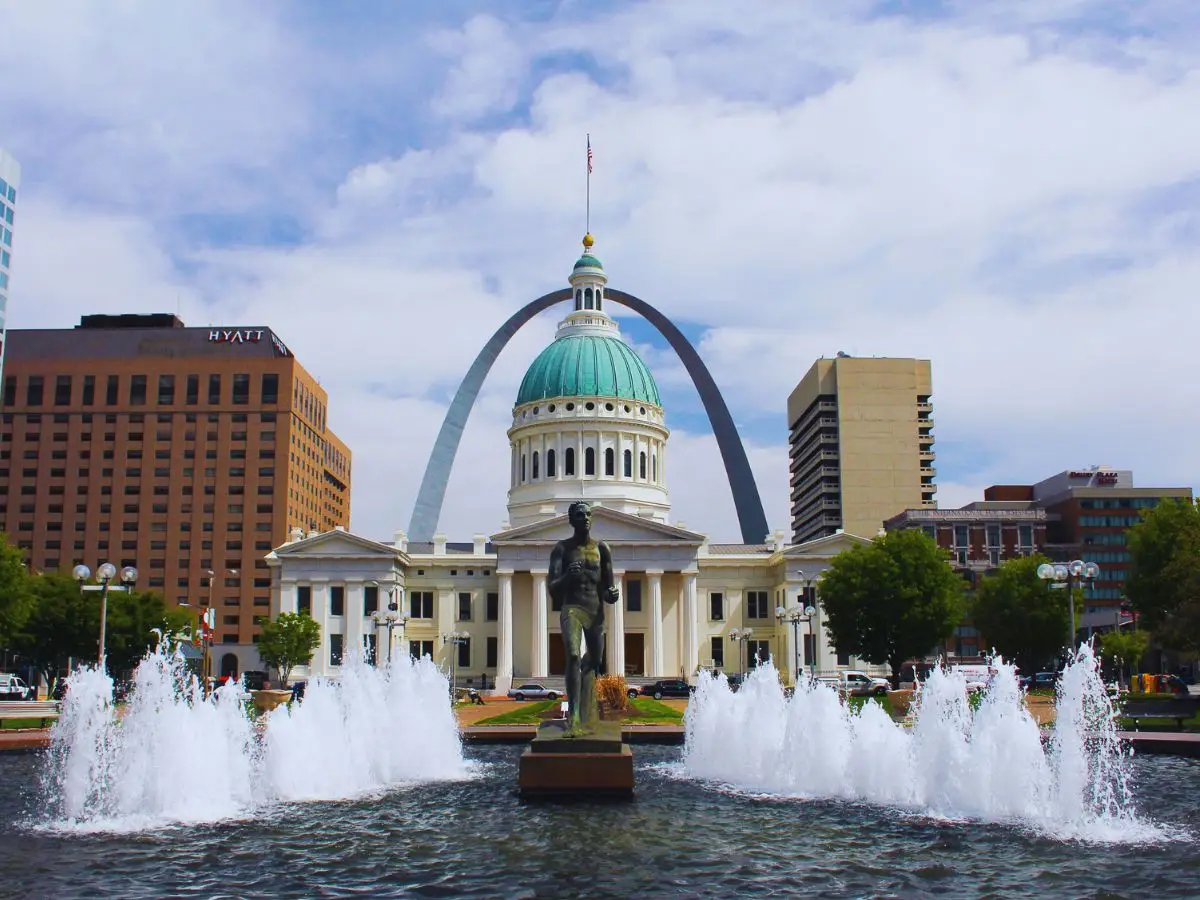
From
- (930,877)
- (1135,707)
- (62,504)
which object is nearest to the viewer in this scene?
(930,877)

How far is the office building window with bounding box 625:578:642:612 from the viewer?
97.8 m

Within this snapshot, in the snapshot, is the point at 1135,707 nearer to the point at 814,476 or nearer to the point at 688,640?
the point at 688,640

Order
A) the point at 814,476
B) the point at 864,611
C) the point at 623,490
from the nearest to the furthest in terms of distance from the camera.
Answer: the point at 864,611 < the point at 623,490 < the point at 814,476

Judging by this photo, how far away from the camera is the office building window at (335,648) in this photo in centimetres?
9462

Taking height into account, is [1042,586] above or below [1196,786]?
above

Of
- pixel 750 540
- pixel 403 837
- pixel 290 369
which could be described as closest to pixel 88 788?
pixel 403 837

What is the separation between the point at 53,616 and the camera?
74562 mm

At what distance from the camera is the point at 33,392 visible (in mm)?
130750

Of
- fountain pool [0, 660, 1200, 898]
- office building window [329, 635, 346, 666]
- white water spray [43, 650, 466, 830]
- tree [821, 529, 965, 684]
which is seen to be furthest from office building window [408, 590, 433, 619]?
white water spray [43, 650, 466, 830]

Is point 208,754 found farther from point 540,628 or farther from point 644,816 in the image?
point 540,628

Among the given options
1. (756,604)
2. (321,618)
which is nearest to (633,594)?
(756,604)

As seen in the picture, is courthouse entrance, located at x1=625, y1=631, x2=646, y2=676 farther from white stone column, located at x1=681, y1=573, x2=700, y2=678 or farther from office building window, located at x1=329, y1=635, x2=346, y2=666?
office building window, located at x1=329, y1=635, x2=346, y2=666

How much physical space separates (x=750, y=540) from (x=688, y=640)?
19678 millimetres

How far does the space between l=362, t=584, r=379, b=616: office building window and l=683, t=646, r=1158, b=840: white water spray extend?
68462 millimetres
